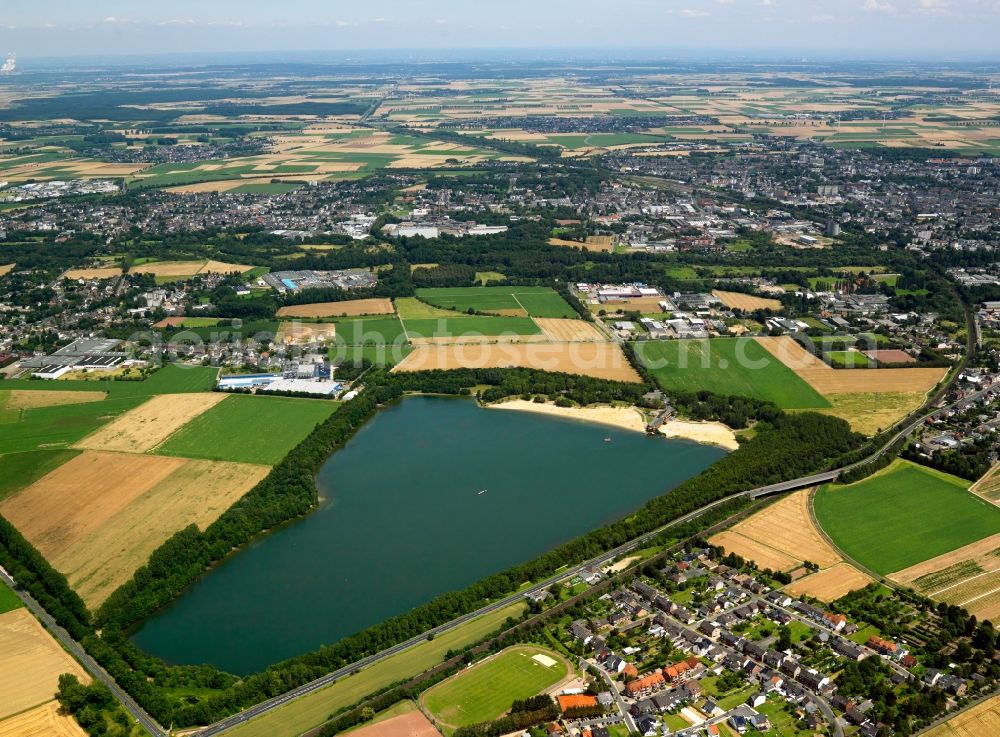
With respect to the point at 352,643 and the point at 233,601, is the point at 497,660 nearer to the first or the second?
the point at 352,643

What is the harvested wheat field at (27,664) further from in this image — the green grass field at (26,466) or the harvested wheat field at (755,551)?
the harvested wheat field at (755,551)

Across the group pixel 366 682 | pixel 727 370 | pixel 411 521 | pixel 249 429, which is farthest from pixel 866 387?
pixel 366 682

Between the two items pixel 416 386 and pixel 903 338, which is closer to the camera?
pixel 416 386

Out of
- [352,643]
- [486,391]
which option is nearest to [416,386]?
[486,391]

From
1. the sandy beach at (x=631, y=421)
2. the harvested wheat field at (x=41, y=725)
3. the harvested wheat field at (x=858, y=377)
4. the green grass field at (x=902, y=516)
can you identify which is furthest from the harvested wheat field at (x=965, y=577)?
the harvested wheat field at (x=41, y=725)

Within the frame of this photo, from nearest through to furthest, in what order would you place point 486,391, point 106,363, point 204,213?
point 486,391
point 106,363
point 204,213

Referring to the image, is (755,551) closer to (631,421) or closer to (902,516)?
(902,516)
